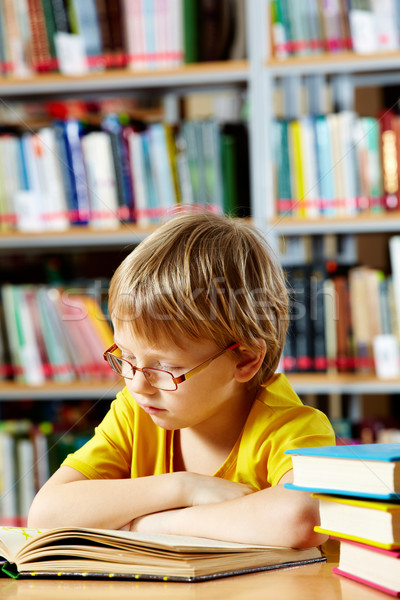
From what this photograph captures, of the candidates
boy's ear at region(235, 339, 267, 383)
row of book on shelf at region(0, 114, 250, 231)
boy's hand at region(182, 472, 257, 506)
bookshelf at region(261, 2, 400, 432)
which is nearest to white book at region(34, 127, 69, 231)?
row of book on shelf at region(0, 114, 250, 231)

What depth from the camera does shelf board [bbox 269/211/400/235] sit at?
1.94m

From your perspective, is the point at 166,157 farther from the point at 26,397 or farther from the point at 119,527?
the point at 119,527

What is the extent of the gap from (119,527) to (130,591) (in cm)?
22

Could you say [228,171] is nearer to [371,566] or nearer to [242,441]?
[242,441]

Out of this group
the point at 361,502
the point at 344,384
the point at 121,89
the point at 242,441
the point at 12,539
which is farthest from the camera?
the point at 121,89

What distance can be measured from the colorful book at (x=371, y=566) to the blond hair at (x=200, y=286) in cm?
32

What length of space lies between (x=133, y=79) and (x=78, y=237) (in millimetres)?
471

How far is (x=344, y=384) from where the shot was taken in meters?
1.92

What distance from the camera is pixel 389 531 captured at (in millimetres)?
578

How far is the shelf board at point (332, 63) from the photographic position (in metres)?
1.93

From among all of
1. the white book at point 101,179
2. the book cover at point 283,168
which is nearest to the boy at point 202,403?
the book cover at point 283,168

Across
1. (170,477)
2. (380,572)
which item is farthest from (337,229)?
(380,572)

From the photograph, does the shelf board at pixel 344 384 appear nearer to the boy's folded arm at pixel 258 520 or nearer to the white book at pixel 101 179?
the white book at pixel 101 179

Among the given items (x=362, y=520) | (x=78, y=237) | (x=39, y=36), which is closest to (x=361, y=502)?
(x=362, y=520)
